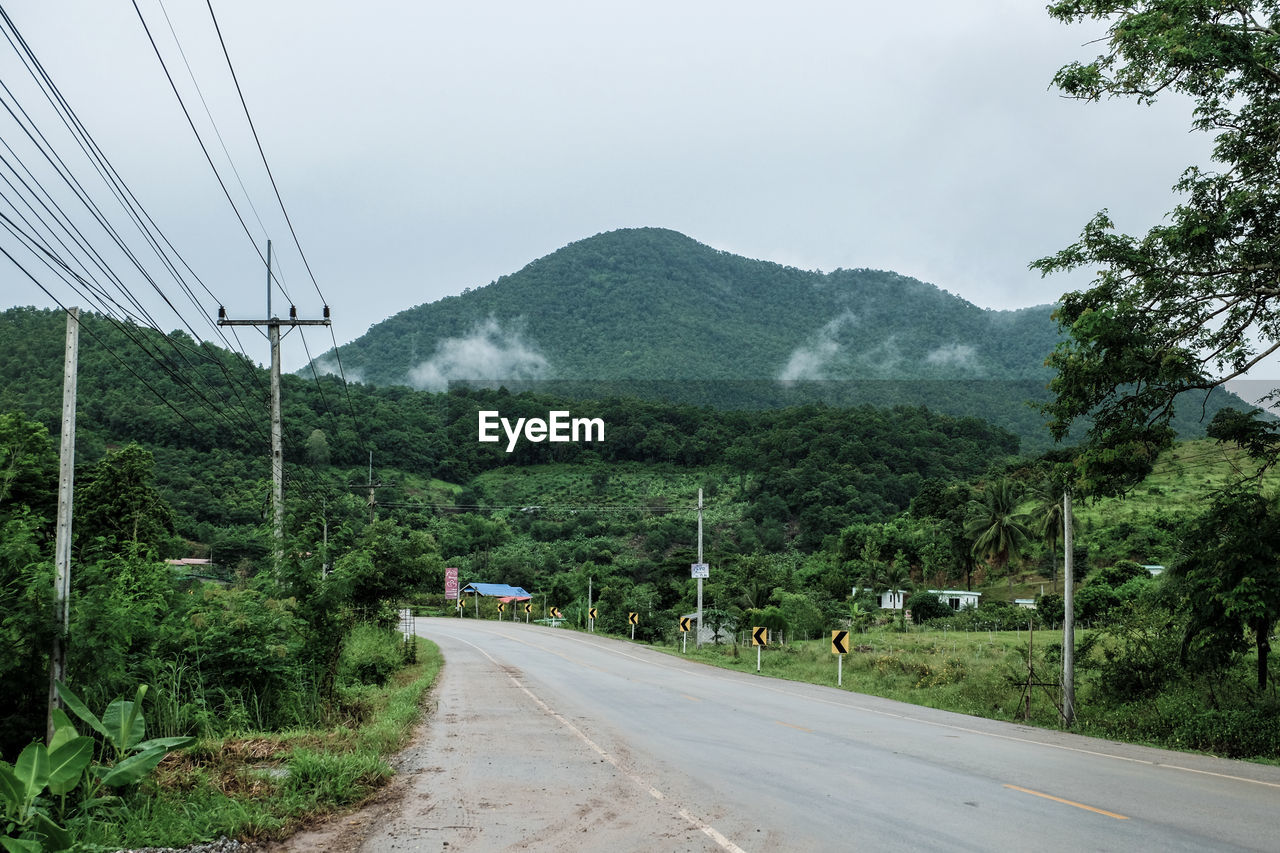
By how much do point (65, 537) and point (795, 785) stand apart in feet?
25.7

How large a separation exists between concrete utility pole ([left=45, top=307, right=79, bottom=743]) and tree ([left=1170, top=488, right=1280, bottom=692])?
53.5ft

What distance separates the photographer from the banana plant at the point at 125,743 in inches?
287

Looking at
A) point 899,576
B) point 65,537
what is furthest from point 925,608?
point 65,537

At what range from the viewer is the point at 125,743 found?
25.5 ft

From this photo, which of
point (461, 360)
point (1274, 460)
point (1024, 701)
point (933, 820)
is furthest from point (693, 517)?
point (933, 820)

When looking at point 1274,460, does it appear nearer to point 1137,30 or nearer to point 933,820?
point 1137,30

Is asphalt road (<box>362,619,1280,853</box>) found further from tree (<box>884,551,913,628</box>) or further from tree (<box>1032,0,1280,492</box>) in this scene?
tree (<box>884,551,913,628</box>)

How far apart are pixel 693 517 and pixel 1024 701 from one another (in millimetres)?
76662

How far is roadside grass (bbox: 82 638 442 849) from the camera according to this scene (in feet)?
23.4

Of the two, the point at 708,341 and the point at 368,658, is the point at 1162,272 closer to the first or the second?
the point at 368,658

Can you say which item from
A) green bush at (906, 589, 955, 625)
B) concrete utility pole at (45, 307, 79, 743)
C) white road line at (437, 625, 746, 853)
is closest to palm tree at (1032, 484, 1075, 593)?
green bush at (906, 589, 955, 625)

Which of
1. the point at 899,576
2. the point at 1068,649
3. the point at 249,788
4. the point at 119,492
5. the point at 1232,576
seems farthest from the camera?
the point at 899,576

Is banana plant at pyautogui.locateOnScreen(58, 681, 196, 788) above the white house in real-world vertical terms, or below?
above

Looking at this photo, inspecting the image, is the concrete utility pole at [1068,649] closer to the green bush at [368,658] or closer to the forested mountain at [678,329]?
the green bush at [368,658]
